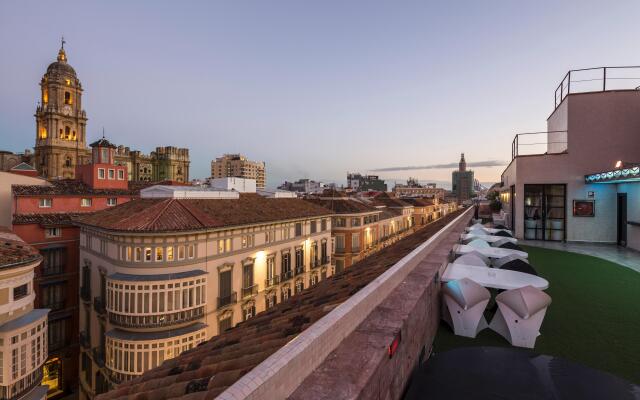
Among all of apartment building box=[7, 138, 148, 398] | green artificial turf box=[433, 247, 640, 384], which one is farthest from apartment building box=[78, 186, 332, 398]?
green artificial turf box=[433, 247, 640, 384]

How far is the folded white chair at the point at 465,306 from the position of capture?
4.98 meters

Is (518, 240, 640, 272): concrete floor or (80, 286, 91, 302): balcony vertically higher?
(518, 240, 640, 272): concrete floor

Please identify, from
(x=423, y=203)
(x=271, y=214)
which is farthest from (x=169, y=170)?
(x=271, y=214)

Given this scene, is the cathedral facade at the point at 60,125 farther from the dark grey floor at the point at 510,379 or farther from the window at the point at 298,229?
the dark grey floor at the point at 510,379

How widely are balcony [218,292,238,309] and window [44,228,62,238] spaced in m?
14.7

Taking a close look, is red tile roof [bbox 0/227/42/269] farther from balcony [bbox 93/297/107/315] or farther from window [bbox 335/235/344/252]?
window [bbox 335/235/344/252]

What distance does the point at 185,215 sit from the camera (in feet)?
61.0

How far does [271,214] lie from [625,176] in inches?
799

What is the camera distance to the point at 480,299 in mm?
4938

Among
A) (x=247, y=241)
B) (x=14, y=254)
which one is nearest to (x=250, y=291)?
(x=247, y=241)

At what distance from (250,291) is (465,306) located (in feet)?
61.5

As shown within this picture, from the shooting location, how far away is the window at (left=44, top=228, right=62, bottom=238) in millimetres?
22906

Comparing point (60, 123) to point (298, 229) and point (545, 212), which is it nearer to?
point (298, 229)

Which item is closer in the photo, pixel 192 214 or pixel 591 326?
pixel 591 326
